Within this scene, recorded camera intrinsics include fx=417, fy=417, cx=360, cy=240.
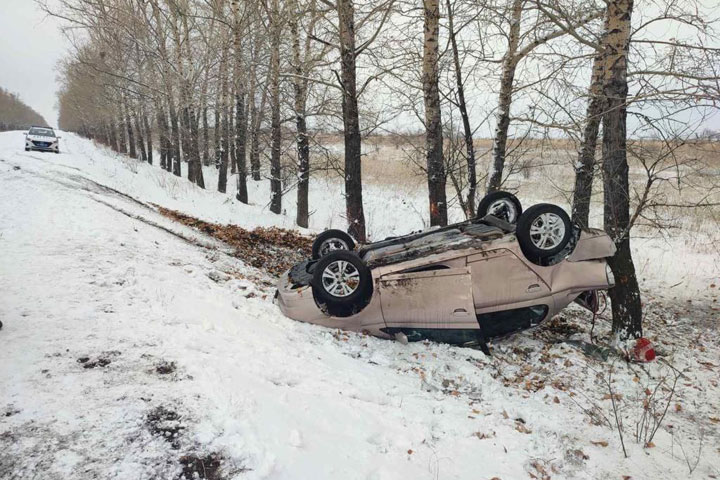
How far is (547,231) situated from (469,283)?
1.13 meters

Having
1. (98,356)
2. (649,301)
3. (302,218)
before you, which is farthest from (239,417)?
(302,218)

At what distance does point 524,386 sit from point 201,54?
2003cm

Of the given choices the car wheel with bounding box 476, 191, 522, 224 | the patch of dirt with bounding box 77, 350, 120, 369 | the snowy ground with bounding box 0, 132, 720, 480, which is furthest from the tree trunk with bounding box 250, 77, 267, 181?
the patch of dirt with bounding box 77, 350, 120, 369

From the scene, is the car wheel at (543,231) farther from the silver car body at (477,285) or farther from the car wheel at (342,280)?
the car wheel at (342,280)

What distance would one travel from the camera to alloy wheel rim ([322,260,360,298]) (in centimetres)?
506

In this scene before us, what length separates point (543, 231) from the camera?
498cm

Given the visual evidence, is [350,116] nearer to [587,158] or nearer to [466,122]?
[466,122]

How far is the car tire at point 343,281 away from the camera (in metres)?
5.02

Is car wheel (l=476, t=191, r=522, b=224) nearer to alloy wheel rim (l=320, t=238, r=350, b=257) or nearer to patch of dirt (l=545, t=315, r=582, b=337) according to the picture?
patch of dirt (l=545, t=315, r=582, b=337)

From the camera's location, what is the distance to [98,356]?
3426 mm

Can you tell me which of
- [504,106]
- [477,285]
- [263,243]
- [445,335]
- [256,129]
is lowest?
[445,335]

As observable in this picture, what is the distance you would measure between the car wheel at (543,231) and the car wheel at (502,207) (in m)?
1.43

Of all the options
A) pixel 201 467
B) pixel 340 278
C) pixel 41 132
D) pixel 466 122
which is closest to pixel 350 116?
pixel 466 122

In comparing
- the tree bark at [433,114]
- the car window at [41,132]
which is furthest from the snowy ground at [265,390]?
the car window at [41,132]
